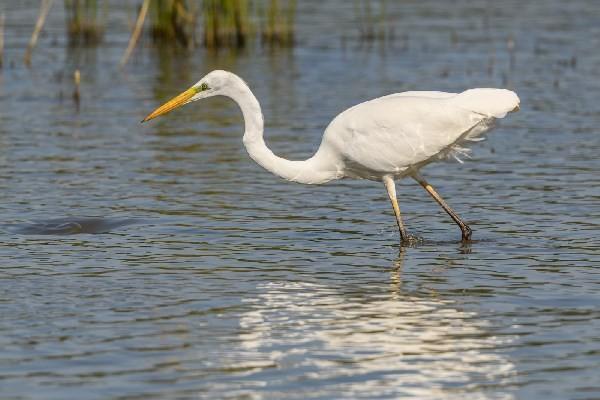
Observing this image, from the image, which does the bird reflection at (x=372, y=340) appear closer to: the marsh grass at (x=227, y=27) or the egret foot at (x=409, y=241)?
the egret foot at (x=409, y=241)

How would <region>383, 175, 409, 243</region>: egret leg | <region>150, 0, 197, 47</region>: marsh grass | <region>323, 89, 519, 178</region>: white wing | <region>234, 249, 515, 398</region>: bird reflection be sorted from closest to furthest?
<region>234, 249, 515, 398</region>: bird reflection → <region>323, 89, 519, 178</region>: white wing → <region>383, 175, 409, 243</region>: egret leg → <region>150, 0, 197, 47</region>: marsh grass

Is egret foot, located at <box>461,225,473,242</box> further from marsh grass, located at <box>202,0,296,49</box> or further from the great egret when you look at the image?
marsh grass, located at <box>202,0,296,49</box>

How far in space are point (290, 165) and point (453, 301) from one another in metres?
2.64

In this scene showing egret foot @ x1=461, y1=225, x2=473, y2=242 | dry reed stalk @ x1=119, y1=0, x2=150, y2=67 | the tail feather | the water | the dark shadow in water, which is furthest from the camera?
dry reed stalk @ x1=119, y1=0, x2=150, y2=67

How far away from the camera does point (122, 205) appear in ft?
41.5

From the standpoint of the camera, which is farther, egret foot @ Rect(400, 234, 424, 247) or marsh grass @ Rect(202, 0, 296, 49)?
marsh grass @ Rect(202, 0, 296, 49)

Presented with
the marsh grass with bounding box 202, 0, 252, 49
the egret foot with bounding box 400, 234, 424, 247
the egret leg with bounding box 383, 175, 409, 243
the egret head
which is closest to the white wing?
the egret leg with bounding box 383, 175, 409, 243

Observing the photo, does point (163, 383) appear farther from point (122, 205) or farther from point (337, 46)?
point (337, 46)

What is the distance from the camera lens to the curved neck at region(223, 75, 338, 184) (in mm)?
10961

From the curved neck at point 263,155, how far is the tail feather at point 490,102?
127cm

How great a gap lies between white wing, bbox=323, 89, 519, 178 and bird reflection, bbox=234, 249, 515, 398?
1744 millimetres

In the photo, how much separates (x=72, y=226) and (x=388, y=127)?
3.00m

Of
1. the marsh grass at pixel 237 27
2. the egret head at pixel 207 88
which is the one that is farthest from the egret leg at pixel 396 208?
the marsh grass at pixel 237 27

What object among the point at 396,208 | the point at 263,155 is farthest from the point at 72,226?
the point at 396,208
